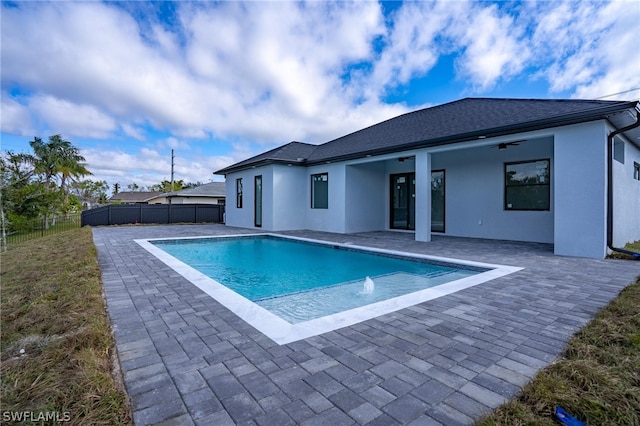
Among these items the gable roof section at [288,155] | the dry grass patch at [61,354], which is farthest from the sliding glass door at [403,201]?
the dry grass patch at [61,354]

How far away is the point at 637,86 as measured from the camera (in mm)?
10500

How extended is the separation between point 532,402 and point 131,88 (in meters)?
15.4

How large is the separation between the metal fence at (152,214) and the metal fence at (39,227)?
1909 millimetres

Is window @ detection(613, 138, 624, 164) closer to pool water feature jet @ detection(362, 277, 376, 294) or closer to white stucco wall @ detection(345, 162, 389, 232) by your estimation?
white stucco wall @ detection(345, 162, 389, 232)

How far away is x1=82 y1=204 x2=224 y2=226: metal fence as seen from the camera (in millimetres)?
16891

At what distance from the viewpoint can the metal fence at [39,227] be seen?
49.8 ft

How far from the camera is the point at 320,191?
44.8 feet

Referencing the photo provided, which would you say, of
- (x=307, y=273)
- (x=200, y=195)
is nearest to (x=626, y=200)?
(x=307, y=273)

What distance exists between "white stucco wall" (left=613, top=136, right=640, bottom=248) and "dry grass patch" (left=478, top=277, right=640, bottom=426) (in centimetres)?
673

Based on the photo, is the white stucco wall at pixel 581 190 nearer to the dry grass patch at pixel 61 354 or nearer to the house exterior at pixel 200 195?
the dry grass patch at pixel 61 354

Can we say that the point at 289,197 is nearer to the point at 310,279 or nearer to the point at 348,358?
the point at 310,279

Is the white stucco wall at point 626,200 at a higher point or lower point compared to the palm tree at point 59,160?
lower

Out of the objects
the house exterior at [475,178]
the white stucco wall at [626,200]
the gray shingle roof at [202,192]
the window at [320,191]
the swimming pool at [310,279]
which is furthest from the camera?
the gray shingle roof at [202,192]

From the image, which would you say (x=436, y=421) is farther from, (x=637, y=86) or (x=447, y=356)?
(x=637, y=86)
